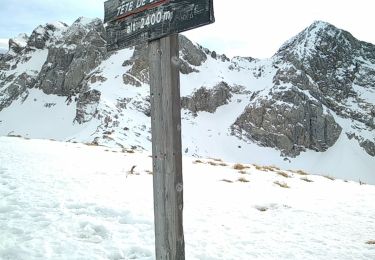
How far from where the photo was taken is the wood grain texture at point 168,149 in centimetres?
441

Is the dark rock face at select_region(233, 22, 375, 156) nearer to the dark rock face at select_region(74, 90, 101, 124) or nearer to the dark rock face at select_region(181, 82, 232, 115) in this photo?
the dark rock face at select_region(181, 82, 232, 115)

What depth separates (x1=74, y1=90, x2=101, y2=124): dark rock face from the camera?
419 ft

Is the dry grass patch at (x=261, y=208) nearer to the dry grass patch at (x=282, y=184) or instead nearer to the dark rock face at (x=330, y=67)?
the dry grass patch at (x=282, y=184)

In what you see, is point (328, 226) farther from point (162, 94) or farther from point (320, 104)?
point (320, 104)

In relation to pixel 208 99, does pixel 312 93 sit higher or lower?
higher

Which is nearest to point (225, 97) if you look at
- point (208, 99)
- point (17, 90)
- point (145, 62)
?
point (208, 99)

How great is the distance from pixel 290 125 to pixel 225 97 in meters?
31.7

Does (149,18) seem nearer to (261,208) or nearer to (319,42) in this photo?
(261,208)

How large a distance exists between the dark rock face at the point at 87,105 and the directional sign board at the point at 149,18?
124 m

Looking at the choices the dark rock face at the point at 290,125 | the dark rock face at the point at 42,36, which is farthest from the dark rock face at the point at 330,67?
the dark rock face at the point at 42,36

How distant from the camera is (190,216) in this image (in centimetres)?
909

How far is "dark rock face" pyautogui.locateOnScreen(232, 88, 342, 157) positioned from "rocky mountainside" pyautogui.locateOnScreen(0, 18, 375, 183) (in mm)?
386

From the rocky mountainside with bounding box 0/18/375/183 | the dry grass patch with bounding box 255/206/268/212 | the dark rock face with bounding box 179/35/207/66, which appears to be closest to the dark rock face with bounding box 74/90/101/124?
the rocky mountainside with bounding box 0/18/375/183

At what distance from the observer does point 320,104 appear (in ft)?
488
